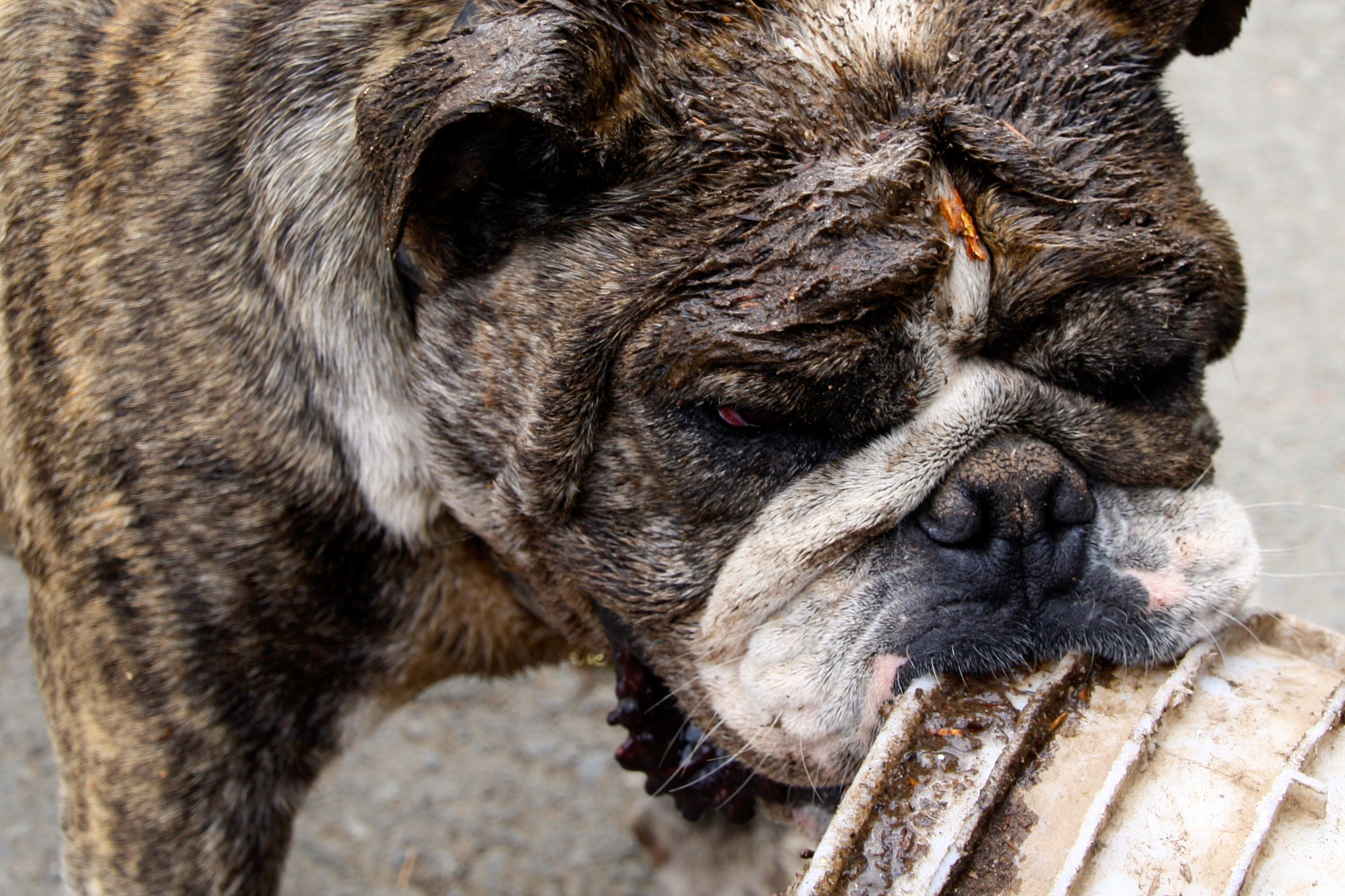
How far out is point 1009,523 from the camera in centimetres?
191

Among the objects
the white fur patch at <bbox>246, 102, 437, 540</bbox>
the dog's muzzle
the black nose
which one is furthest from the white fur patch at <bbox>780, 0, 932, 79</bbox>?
the white fur patch at <bbox>246, 102, 437, 540</bbox>

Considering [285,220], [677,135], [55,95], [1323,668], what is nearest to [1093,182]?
[677,135]

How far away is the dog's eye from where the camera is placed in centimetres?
193

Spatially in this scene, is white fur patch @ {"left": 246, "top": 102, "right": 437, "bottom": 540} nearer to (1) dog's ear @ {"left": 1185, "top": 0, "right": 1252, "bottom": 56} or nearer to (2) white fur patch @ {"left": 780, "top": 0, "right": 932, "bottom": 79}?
(2) white fur patch @ {"left": 780, "top": 0, "right": 932, "bottom": 79}

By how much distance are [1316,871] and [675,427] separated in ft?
3.37

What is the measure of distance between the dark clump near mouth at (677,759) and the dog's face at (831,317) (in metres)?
0.22

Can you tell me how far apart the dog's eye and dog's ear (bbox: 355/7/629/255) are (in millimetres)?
415

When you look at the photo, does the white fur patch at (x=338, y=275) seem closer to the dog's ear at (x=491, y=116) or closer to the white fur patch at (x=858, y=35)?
the dog's ear at (x=491, y=116)

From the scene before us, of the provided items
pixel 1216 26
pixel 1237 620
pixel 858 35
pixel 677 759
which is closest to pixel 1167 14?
pixel 1216 26

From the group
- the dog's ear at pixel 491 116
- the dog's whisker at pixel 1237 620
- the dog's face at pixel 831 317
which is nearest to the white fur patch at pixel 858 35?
the dog's face at pixel 831 317

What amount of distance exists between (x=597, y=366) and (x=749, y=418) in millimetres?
245

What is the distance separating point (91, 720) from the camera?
2.36 meters

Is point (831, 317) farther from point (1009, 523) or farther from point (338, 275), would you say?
point (338, 275)

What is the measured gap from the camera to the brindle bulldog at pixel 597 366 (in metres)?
1.89
